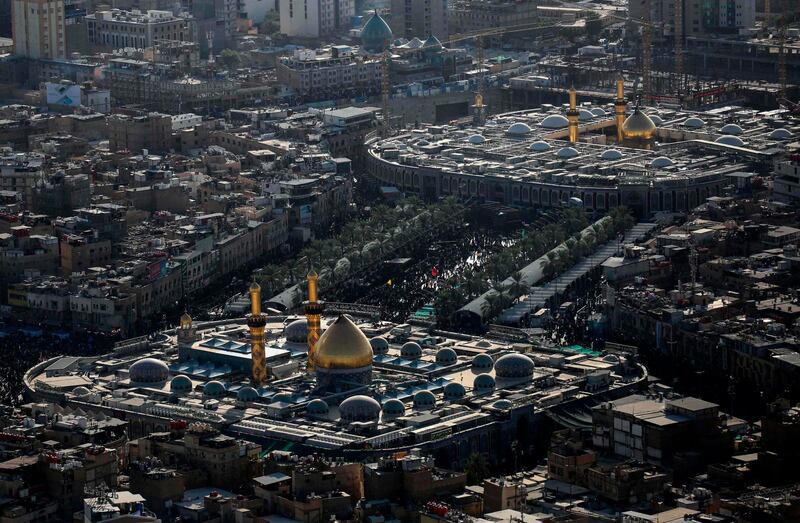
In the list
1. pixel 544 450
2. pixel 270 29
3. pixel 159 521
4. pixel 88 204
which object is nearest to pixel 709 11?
pixel 270 29

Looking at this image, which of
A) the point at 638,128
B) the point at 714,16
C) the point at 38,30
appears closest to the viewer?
the point at 638,128

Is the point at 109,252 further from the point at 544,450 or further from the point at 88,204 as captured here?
the point at 544,450

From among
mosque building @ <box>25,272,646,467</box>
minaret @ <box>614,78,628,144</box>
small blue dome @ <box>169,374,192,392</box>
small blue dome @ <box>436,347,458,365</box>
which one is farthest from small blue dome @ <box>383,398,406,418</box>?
minaret @ <box>614,78,628,144</box>

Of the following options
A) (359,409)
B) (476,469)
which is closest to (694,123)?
(359,409)

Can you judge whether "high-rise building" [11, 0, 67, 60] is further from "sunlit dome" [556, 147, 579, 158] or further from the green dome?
"sunlit dome" [556, 147, 579, 158]

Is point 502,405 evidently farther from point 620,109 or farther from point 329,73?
point 329,73

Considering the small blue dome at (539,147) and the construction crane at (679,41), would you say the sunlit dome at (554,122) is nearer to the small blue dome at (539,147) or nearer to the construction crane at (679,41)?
the small blue dome at (539,147)

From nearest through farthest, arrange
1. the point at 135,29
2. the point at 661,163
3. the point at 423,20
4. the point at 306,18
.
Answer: the point at 661,163 < the point at 135,29 < the point at 423,20 < the point at 306,18
